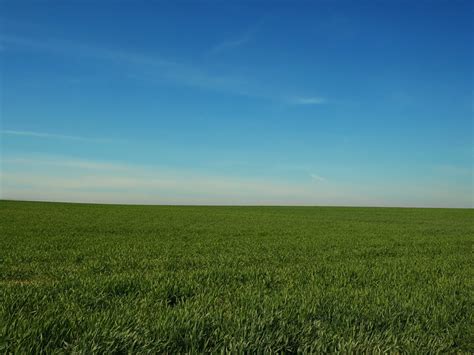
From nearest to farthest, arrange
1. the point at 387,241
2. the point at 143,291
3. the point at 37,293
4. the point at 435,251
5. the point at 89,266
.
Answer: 1. the point at 37,293
2. the point at 143,291
3. the point at 89,266
4. the point at 435,251
5. the point at 387,241

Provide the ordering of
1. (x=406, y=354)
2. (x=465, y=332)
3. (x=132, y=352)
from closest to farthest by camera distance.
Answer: (x=132, y=352) → (x=406, y=354) → (x=465, y=332)

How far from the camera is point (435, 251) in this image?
13.7 metres

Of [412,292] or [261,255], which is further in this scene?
[261,255]

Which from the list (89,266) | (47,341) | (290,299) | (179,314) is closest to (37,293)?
(47,341)

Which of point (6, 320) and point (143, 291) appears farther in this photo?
point (143, 291)

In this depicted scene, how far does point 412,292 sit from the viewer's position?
6375 millimetres

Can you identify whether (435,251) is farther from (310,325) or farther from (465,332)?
(310,325)

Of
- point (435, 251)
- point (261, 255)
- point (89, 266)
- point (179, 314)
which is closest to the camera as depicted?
point (179, 314)

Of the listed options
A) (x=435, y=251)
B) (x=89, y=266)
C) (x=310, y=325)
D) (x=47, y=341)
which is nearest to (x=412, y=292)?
(x=310, y=325)

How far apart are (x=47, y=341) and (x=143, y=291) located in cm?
243

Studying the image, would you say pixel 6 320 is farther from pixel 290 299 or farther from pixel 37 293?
pixel 290 299

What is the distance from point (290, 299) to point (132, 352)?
8.80 ft

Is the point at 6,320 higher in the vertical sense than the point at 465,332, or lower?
higher

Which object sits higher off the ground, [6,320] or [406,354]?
[6,320]
